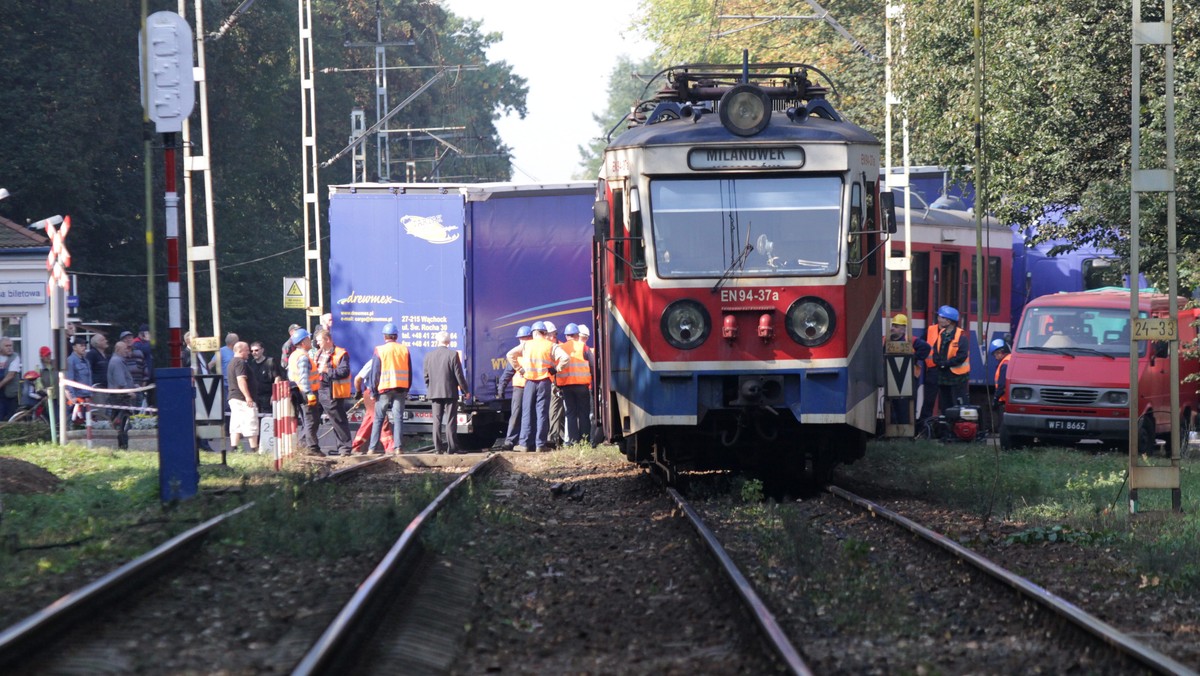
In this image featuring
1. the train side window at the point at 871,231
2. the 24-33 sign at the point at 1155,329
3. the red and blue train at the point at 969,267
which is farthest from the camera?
the red and blue train at the point at 969,267

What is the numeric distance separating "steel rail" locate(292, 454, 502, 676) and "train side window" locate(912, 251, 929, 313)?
629 inches

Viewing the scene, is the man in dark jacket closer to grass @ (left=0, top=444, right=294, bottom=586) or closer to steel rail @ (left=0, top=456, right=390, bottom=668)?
grass @ (left=0, top=444, right=294, bottom=586)

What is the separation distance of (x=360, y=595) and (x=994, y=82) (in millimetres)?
15789

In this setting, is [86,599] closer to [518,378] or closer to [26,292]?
[518,378]

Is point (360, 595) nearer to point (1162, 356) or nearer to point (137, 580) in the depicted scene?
point (137, 580)

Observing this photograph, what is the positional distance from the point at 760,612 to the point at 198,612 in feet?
10.1

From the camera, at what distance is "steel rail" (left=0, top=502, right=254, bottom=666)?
22.2ft

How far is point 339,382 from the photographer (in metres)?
21.5

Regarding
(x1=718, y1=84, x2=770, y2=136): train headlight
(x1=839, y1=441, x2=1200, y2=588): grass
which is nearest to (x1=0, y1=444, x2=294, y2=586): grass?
(x1=718, y1=84, x2=770, y2=136): train headlight

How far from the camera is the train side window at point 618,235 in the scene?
13578mm

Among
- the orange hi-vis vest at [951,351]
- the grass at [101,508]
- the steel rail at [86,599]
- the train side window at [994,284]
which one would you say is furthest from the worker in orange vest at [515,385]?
the steel rail at [86,599]

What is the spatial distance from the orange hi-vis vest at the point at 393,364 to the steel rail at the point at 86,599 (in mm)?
10519

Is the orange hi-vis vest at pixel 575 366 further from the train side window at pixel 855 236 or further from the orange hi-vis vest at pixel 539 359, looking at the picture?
the train side window at pixel 855 236

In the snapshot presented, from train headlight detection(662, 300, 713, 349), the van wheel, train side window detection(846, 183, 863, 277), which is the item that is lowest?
the van wheel
